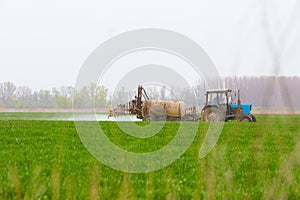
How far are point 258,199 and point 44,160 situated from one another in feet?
12.1

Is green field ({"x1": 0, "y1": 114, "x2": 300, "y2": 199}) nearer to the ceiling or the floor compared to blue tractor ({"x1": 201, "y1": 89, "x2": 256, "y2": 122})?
nearer to the floor

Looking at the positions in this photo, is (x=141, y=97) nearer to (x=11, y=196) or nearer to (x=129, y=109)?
(x=129, y=109)

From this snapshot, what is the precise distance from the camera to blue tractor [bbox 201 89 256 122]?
23109 millimetres

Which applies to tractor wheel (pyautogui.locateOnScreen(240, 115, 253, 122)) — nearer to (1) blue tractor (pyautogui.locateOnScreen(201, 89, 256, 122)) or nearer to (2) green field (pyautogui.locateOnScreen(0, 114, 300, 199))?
(1) blue tractor (pyautogui.locateOnScreen(201, 89, 256, 122))

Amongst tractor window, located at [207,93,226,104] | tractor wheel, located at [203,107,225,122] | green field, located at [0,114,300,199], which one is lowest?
green field, located at [0,114,300,199]

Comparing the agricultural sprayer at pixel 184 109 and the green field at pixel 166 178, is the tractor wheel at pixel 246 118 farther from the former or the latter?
the green field at pixel 166 178

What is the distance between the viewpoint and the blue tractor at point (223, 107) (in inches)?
910

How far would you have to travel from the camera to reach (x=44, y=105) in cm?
8931

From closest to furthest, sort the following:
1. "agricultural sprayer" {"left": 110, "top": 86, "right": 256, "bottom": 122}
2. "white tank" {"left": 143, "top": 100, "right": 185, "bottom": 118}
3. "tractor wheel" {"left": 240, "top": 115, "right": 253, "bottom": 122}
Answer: "tractor wheel" {"left": 240, "top": 115, "right": 253, "bottom": 122} < "agricultural sprayer" {"left": 110, "top": 86, "right": 256, "bottom": 122} < "white tank" {"left": 143, "top": 100, "right": 185, "bottom": 118}

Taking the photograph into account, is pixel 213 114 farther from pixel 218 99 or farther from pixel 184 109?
pixel 184 109

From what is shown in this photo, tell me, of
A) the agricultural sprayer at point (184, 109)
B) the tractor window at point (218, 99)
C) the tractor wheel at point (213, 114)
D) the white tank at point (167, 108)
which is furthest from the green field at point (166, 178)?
the white tank at point (167, 108)

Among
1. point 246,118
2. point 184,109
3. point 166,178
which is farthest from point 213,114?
point 166,178

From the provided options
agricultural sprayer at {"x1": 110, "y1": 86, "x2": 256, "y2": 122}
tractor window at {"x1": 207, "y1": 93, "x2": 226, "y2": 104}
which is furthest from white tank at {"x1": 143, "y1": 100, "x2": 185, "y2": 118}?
tractor window at {"x1": 207, "y1": 93, "x2": 226, "y2": 104}

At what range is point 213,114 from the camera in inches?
908
